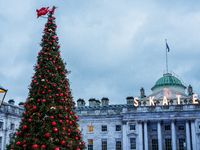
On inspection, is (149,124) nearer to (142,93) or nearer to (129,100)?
(129,100)

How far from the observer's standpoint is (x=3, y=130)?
46938 mm

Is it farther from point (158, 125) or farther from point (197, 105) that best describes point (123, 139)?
point (197, 105)

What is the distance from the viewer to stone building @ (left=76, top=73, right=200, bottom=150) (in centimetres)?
5422

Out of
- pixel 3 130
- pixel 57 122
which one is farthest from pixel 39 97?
pixel 3 130

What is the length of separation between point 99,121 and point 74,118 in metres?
43.0

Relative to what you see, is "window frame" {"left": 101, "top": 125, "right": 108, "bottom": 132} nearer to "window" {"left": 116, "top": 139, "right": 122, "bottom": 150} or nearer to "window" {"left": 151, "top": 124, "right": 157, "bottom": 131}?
"window" {"left": 116, "top": 139, "right": 122, "bottom": 150}

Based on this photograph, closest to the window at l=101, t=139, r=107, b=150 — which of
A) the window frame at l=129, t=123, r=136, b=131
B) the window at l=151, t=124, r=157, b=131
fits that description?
the window frame at l=129, t=123, r=136, b=131

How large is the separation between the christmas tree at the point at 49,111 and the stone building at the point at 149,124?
130 ft

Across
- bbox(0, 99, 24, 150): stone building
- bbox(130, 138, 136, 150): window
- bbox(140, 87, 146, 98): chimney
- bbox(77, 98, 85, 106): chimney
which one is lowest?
bbox(130, 138, 136, 150): window

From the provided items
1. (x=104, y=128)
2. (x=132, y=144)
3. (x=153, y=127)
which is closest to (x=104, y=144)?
(x=104, y=128)

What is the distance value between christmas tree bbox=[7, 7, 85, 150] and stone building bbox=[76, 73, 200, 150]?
39653 mm

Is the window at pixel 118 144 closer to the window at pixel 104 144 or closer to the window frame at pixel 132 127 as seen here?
the window at pixel 104 144

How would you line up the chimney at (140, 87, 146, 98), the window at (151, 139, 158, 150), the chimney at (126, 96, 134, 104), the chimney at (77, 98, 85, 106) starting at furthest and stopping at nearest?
the chimney at (140, 87, 146, 98), the chimney at (77, 98, 85, 106), the chimney at (126, 96, 134, 104), the window at (151, 139, 158, 150)

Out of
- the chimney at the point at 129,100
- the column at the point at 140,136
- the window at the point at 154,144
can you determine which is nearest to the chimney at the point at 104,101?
the chimney at the point at 129,100
